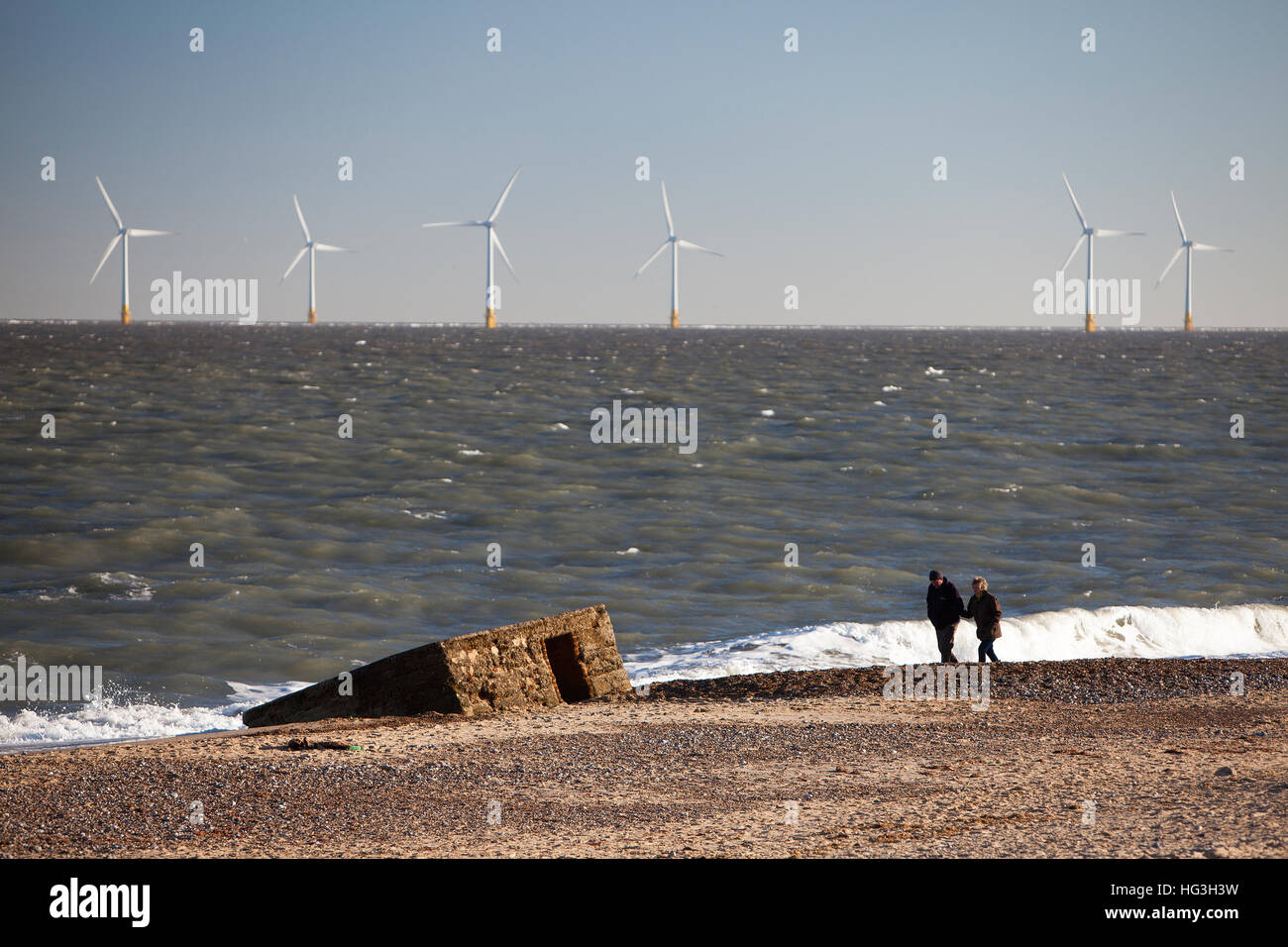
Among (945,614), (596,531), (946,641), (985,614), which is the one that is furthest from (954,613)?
(596,531)

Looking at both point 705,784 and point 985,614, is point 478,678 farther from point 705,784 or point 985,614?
point 985,614

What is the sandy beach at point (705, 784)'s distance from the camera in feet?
28.8

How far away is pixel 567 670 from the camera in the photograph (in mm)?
15281

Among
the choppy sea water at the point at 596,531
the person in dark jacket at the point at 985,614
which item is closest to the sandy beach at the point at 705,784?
the person in dark jacket at the point at 985,614

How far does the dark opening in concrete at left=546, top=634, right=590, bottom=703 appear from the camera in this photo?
15203mm

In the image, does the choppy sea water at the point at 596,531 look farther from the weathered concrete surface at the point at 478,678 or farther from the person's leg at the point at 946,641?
the weathered concrete surface at the point at 478,678

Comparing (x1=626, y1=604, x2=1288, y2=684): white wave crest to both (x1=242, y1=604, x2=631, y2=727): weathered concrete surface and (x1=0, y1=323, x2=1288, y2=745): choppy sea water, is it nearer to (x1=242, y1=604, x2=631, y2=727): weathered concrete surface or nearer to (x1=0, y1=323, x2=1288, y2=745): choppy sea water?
(x1=0, y1=323, x2=1288, y2=745): choppy sea water

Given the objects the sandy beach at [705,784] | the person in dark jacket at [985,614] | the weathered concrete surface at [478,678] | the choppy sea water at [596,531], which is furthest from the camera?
the choppy sea water at [596,531]

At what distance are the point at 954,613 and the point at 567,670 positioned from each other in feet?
19.6

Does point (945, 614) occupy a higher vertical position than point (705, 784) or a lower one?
higher

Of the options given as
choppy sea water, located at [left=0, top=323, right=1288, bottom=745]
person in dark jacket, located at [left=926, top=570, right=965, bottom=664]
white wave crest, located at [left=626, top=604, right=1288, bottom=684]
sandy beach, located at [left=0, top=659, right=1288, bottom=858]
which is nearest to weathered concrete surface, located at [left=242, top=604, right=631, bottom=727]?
sandy beach, located at [left=0, top=659, right=1288, bottom=858]

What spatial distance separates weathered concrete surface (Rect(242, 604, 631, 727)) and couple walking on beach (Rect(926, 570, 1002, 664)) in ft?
17.4

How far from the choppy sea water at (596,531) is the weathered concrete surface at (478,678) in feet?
8.82
